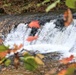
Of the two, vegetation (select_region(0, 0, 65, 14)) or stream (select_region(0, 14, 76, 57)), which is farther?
vegetation (select_region(0, 0, 65, 14))

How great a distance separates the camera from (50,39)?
9320mm

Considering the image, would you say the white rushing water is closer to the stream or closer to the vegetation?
the stream

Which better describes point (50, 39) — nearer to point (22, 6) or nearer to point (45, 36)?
point (45, 36)

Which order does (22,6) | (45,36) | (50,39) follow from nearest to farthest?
(50,39) → (45,36) → (22,6)

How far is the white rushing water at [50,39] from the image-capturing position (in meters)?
8.38

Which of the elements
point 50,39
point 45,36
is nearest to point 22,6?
point 45,36

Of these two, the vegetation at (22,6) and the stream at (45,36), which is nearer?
the stream at (45,36)

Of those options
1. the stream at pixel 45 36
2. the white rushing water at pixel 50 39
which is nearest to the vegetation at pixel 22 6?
the stream at pixel 45 36

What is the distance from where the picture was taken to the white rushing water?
838 cm

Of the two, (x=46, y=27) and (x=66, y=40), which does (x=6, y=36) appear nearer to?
(x=46, y=27)

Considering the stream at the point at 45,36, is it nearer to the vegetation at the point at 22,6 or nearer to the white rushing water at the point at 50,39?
the white rushing water at the point at 50,39

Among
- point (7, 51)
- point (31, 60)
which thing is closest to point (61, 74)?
point (31, 60)

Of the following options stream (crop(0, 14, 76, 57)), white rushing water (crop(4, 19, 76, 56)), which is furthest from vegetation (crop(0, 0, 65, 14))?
white rushing water (crop(4, 19, 76, 56))

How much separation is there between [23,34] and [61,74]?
9367mm
